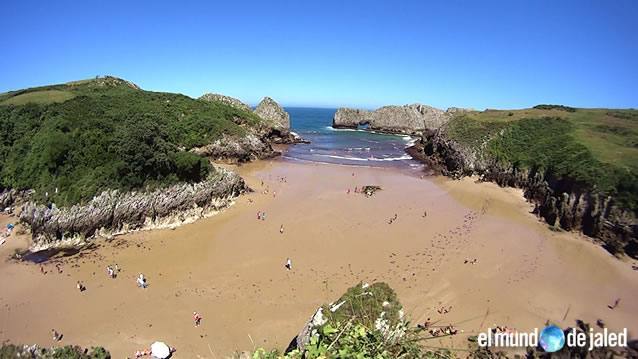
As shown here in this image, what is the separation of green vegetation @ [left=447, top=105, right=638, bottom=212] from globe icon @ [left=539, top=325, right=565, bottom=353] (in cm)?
1956

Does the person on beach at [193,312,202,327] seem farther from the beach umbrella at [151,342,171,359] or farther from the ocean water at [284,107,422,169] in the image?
the ocean water at [284,107,422,169]

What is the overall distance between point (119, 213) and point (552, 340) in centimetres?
2859

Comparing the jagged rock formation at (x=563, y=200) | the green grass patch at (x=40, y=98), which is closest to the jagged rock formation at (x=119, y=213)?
the green grass patch at (x=40, y=98)

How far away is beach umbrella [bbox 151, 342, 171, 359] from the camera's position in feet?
52.9

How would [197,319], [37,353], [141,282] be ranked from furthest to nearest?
[141,282] → [197,319] → [37,353]

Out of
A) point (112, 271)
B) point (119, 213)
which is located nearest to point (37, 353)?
point (112, 271)

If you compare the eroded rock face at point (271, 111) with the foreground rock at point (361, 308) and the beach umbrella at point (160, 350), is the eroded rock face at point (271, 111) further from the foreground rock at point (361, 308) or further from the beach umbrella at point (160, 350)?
the foreground rock at point (361, 308)

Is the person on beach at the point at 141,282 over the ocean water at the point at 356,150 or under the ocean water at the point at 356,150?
under

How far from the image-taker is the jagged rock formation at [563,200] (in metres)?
27.3

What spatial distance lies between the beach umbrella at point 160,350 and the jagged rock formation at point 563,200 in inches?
1179

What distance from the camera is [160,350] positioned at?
1619 cm

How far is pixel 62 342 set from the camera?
690 inches

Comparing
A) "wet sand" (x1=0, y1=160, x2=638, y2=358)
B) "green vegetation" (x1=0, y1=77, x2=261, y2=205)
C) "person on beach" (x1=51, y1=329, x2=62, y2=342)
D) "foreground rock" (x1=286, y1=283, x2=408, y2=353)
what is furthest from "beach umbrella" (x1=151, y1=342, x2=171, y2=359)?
"green vegetation" (x1=0, y1=77, x2=261, y2=205)

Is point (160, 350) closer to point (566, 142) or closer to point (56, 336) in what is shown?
point (56, 336)
